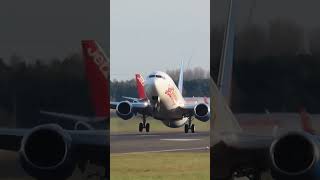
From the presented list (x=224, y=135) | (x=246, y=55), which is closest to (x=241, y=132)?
(x=224, y=135)

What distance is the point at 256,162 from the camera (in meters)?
4.74

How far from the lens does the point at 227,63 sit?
476 cm

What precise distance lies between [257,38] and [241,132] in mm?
796

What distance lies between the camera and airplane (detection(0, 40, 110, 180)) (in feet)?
15.1

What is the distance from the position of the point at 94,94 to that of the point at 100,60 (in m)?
0.29

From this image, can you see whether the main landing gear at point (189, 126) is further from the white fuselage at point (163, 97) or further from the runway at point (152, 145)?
the white fuselage at point (163, 97)

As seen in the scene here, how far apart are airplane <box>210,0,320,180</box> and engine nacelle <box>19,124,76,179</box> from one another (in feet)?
3.99

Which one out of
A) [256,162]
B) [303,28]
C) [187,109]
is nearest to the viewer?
[303,28]

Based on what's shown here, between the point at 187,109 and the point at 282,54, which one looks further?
the point at 187,109

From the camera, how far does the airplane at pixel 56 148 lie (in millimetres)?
4617

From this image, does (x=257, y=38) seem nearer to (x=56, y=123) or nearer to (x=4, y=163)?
(x=56, y=123)

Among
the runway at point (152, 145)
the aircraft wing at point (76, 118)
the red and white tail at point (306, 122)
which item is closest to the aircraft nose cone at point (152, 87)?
the runway at point (152, 145)

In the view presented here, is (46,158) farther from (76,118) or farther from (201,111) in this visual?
(201,111)

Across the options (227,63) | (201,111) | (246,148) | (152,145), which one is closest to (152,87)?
(201,111)
